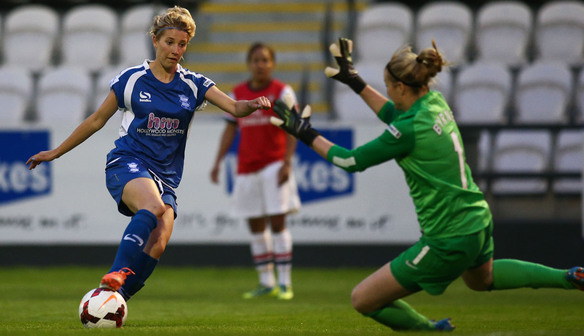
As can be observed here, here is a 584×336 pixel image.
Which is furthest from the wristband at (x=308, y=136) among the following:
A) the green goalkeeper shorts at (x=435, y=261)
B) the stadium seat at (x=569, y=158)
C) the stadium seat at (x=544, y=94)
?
the stadium seat at (x=544, y=94)

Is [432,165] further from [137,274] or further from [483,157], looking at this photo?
[483,157]

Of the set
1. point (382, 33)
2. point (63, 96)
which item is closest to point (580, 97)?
point (382, 33)

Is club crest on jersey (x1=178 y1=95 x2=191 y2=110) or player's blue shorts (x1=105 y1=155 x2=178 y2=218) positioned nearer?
player's blue shorts (x1=105 y1=155 x2=178 y2=218)

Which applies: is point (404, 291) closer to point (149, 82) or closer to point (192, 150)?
point (149, 82)

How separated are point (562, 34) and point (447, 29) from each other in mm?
1638

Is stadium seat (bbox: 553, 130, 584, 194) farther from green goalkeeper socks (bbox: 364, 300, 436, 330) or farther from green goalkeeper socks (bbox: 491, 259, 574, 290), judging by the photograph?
green goalkeeper socks (bbox: 364, 300, 436, 330)

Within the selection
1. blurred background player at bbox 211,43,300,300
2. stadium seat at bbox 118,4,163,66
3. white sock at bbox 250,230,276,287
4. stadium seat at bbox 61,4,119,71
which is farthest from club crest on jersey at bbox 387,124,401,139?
stadium seat at bbox 61,4,119,71

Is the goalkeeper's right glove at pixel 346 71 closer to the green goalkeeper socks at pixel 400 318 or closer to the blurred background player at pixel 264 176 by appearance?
the green goalkeeper socks at pixel 400 318

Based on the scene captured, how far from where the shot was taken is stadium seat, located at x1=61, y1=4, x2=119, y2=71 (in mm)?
13469

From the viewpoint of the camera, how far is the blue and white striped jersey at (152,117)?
5438mm

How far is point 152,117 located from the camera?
543 cm

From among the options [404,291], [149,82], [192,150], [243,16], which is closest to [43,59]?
[243,16]

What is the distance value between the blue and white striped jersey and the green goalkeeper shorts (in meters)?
1.64

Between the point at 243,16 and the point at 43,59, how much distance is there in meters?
3.21
